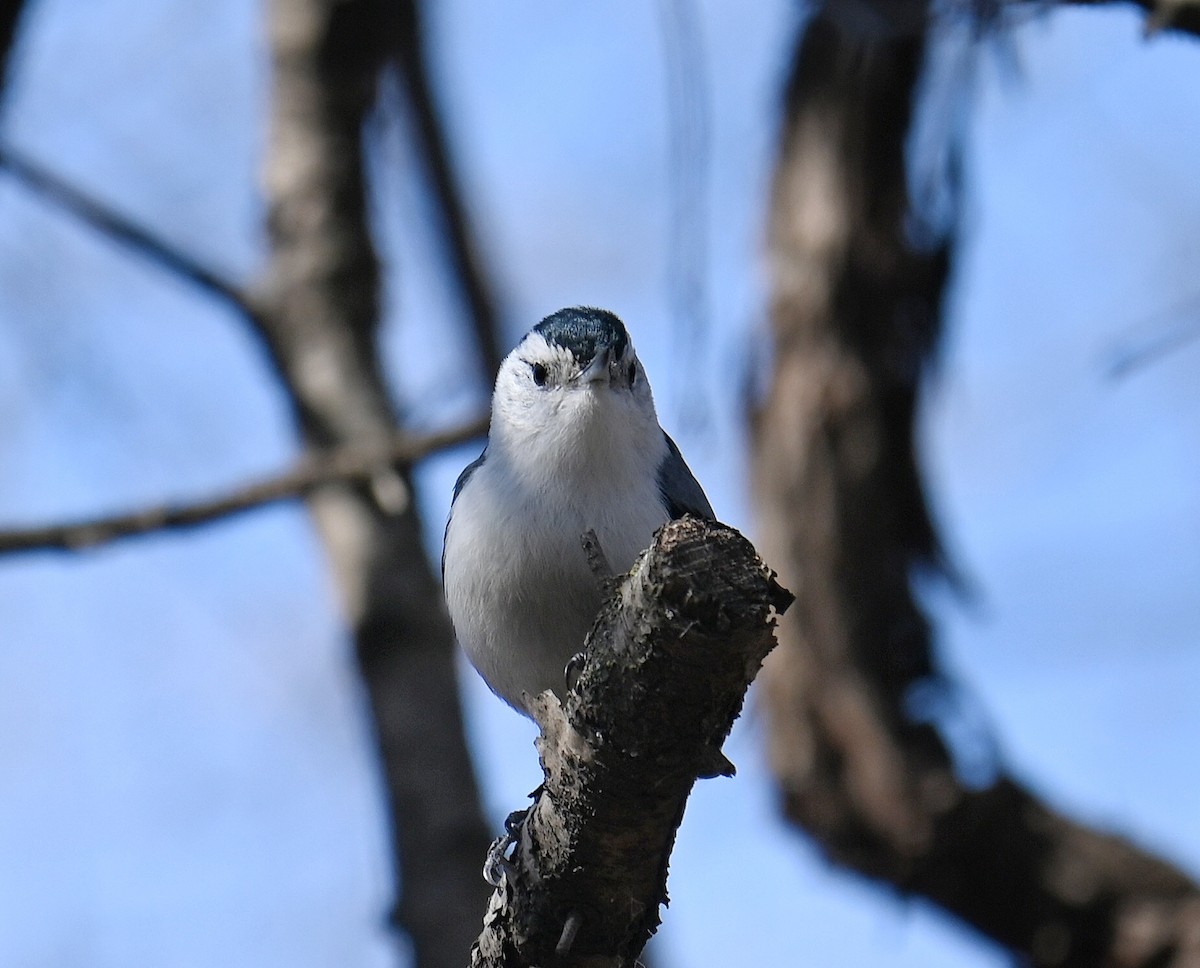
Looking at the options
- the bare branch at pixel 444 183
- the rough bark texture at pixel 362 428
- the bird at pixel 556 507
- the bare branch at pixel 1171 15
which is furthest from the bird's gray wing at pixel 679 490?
the bare branch at pixel 444 183

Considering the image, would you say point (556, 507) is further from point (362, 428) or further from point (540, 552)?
point (362, 428)

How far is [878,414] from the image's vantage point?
15.7 ft

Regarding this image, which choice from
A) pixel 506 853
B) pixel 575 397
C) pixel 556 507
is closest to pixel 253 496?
pixel 575 397

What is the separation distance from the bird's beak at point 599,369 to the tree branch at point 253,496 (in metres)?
1.09

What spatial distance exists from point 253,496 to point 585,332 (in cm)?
137

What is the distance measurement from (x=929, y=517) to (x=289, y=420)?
6.65 ft

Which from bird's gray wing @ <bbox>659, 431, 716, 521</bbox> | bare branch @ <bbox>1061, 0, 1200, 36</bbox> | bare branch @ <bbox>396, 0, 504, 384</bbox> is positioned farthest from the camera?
bare branch @ <bbox>396, 0, 504, 384</bbox>

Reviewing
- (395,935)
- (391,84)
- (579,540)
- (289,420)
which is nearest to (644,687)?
(579,540)

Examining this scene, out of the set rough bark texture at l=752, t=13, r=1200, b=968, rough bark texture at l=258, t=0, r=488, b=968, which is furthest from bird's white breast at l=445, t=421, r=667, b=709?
rough bark texture at l=752, t=13, r=1200, b=968

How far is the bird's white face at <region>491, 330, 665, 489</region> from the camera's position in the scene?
2707 mm

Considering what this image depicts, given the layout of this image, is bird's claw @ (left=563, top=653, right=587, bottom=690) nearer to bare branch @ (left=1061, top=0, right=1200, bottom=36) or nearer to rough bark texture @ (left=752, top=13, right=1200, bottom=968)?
bare branch @ (left=1061, top=0, right=1200, bottom=36)

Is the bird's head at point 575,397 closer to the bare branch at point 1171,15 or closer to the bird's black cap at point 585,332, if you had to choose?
the bird's black cap at point 585,332

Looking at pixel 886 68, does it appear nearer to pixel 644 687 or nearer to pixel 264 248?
pixel 264 248

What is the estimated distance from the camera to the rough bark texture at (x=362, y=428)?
12.8ft
